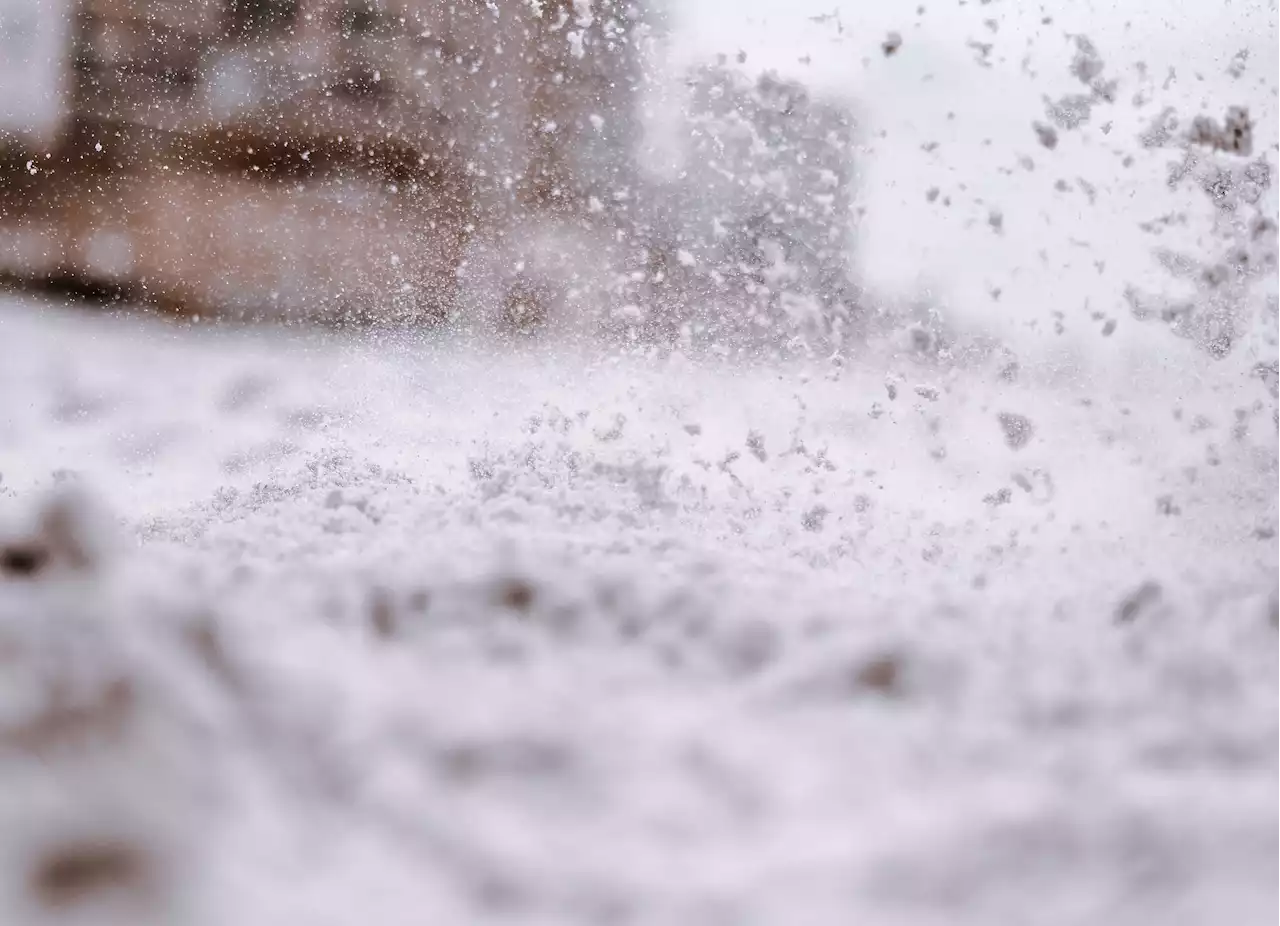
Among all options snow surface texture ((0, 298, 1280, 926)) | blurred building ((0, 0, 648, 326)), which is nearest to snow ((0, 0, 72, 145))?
blurred building ((0, 0, 648, 326))

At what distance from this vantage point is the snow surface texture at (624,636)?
543 mm

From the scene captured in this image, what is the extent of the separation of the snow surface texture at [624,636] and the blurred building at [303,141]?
4 cm

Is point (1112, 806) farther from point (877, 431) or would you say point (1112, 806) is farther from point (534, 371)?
point (534, 371)

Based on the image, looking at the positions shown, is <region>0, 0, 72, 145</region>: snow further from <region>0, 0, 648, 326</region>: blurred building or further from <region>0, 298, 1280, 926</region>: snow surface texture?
<region>0, 298, 1280, 926</region>: snow surface texture

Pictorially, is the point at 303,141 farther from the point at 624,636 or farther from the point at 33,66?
the point at 624,636

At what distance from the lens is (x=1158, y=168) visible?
54 cm

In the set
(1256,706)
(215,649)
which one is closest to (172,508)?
(215,649)

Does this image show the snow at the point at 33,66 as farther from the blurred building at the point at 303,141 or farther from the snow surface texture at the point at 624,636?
the snow surface texture at the point at 624,636

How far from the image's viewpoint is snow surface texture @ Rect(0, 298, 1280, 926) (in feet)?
1.78

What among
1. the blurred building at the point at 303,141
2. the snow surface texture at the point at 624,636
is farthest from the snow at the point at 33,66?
the snow surface texture at the point at 624,636

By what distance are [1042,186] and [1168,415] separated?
0.16m

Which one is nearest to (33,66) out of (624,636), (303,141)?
(303,141)

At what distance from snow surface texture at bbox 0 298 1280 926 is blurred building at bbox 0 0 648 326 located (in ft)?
0.14

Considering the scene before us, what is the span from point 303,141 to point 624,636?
1.19 feet
